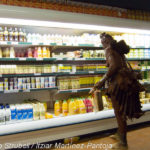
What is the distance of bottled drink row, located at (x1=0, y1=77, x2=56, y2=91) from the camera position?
9.95ft

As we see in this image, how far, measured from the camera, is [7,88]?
3039 mm

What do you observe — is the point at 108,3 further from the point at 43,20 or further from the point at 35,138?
the point at 35,138

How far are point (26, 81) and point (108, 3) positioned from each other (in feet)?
10.2

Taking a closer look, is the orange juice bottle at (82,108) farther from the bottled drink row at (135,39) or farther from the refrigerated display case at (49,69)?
the bottled drink row at (135,39)

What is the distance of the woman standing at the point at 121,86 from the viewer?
2.64 m

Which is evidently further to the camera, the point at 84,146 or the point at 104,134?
the point at 104,134

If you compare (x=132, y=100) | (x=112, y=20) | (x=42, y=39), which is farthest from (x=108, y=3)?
(x=132, y=100)

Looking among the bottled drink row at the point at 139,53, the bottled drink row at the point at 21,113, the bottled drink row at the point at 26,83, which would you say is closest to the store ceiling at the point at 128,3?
the bottled drink row at the point at 139,53

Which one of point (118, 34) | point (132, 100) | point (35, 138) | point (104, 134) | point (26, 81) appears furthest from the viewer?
point (118, 34)

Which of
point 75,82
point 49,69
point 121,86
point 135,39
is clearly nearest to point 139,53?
point 135,39

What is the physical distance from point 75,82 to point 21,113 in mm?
1248

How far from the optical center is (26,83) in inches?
125

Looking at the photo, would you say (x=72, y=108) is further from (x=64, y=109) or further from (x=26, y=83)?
(x=26, y=83)

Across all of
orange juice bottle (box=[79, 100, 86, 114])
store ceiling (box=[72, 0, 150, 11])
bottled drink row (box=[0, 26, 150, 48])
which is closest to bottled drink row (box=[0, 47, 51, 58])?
bottled drink row (box=[0, 26, 150, 48])
